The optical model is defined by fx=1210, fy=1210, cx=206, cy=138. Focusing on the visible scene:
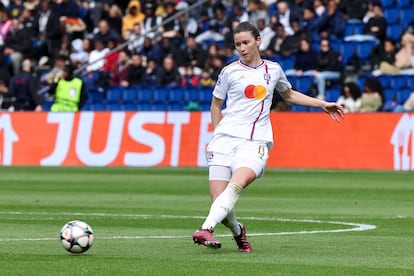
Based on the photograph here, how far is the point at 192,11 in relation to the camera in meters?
35.3

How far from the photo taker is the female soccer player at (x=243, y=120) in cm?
1081

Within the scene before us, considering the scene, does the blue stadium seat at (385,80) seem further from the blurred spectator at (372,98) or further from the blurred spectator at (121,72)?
the blurred spectator at (121,72)

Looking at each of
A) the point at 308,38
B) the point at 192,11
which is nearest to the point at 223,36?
the point at 192,11

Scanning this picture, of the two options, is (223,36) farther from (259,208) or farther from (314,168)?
(259,208)

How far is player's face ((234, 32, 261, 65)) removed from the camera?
10789 mm

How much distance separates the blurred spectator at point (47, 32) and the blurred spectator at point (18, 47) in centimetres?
50

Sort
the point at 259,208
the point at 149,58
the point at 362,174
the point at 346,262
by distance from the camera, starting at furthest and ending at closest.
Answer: the point at 149,58
the point at 362,174
the point at 259,208
the point at 346,262

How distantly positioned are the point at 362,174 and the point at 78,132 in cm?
735

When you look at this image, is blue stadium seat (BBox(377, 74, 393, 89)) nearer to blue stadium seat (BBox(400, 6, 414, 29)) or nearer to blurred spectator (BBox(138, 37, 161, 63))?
blue stadium seat (BBox(400, 6, 414, 29))

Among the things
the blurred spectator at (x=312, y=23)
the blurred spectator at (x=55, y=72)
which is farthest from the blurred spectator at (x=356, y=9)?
the blurred spectator at (x=55, y=72)

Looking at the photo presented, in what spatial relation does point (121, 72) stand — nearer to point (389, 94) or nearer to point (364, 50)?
point (364, 50)

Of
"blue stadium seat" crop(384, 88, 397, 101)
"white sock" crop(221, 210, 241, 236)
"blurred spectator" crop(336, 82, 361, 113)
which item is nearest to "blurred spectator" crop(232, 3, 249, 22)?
"blue stadium seat" crop(384, 88, 397, 101)

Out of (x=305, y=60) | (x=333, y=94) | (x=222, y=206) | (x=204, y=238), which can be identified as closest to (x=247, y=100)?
(x=222, y=206)

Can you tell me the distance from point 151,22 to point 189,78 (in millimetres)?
3561
